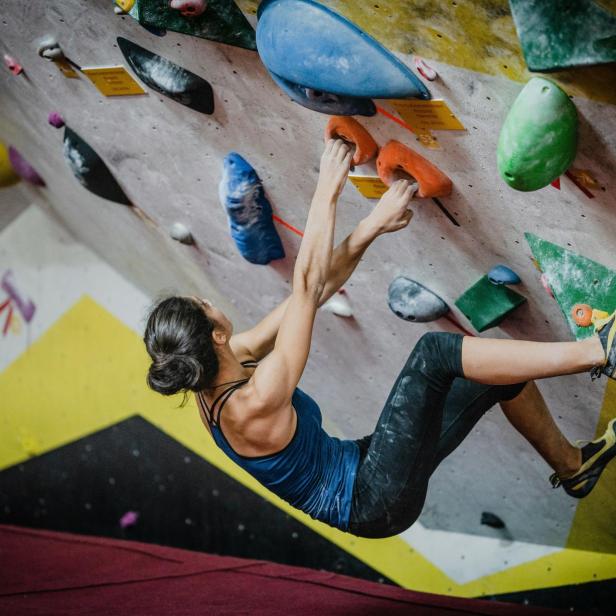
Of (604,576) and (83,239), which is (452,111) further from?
(83,239)

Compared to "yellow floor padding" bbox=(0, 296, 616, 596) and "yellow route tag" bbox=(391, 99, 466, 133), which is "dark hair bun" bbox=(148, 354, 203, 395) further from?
"yellow floor padding" bbox=(0, 296, 616, 596)

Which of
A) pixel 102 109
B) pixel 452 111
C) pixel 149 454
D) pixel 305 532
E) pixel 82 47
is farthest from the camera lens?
pixel 149 454

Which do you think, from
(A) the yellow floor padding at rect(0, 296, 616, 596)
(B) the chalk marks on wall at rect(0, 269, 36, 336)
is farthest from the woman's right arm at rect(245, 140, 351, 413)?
(B) the chalk marks on wall at rect(0, 269, 36, 336)

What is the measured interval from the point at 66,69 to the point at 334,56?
105cm

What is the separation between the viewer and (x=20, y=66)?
2570 mm

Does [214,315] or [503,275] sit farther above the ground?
[214,315]

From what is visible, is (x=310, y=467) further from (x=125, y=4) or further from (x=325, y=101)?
(x=125, y=4)

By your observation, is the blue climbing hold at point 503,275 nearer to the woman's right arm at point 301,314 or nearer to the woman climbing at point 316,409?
the woman climbing at point 316,409

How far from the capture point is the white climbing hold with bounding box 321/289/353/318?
243 cm

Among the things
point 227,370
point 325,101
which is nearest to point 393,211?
point 325,101

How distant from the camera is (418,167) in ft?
6.27

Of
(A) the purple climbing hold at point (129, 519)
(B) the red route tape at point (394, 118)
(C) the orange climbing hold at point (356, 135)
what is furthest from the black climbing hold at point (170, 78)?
(A) the purple climbing hold at point (129, 519)

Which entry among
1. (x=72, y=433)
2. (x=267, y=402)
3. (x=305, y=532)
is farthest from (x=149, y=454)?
(x=267, y=402)

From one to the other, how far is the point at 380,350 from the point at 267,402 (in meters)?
0.78
